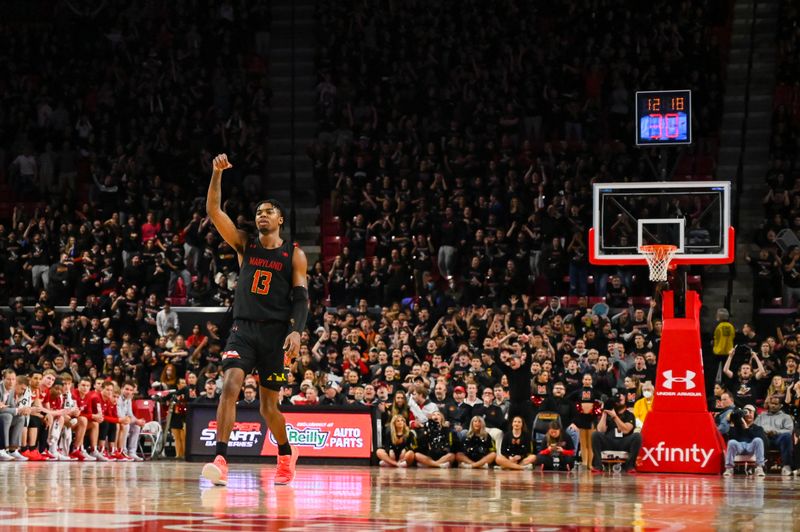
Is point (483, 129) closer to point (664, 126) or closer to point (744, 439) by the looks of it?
point (664, 126)

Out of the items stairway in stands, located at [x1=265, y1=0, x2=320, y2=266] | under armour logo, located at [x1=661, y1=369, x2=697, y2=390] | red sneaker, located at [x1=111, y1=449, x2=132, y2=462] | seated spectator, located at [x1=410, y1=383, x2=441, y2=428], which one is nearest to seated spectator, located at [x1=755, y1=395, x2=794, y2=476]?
under armour logo, located at [x1=661, y1=369, x2=697, y2=390]

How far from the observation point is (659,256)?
59.8 ft

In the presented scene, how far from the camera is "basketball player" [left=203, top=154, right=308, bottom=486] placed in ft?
35.0

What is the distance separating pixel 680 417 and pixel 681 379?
523 mm

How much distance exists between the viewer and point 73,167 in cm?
3000

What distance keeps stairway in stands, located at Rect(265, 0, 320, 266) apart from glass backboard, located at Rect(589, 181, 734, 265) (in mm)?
10049

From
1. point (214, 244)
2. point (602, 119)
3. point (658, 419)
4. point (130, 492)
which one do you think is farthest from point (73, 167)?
point (130, 492)

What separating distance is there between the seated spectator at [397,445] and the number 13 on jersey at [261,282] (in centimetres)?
858

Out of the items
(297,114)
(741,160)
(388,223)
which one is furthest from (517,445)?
(297,114)

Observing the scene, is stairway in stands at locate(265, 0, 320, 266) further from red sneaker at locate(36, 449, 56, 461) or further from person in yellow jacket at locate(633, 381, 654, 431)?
person in yellow jacket at locate(633, 381, 654, 431)

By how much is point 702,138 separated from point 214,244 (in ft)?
35.9

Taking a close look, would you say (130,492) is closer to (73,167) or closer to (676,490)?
(676,490)

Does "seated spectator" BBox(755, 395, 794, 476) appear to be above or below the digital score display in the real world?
below

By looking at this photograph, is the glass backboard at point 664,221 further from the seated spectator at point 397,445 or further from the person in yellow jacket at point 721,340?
the person in yellow jacket at point 721,340
